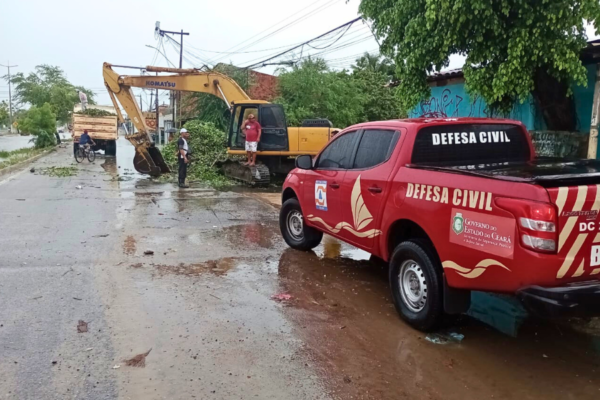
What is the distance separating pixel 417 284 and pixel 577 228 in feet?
5.24

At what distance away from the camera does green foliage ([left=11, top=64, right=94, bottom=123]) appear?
61.4 m

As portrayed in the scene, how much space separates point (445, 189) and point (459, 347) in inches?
55.4

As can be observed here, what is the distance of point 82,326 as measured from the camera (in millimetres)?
4750

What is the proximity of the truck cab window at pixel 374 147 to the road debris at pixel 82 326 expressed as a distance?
10.9ft

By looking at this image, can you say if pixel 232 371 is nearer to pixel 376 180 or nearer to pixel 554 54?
pixel 376 180

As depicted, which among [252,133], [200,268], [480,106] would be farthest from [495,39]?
[252,133]

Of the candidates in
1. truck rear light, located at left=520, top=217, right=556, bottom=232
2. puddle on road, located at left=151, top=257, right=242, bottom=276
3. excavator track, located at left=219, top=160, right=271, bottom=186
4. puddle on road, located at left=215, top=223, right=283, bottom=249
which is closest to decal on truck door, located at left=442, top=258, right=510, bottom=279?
truck rear light, located at left=520, top=217, right=556, bottom=232

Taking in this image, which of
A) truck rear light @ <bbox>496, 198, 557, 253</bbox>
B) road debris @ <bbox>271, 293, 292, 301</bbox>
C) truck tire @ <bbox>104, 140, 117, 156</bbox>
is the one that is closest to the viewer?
truck rear light @ <bbox>496, 198, 557, 253</bbox>

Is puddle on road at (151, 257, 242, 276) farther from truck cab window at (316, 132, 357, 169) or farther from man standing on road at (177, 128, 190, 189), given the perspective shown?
man standing on road at (177, 128, 190, 189)

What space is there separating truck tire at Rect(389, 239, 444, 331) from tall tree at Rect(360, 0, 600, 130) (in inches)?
139

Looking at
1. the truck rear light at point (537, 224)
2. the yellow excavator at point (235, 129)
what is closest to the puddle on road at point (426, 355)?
the truck rear light at point (537, 224)

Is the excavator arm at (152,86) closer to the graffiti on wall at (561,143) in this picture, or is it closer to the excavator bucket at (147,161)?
the excavator bucket at (147,161)

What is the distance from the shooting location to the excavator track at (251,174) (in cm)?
1587

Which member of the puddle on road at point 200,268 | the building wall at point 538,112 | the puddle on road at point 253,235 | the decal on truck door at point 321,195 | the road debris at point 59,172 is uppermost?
the building wall at point 538,112
